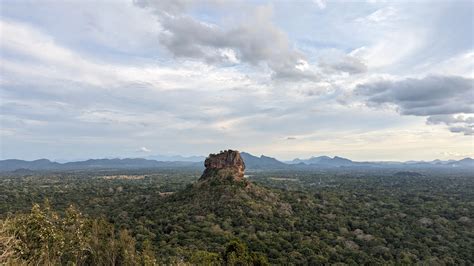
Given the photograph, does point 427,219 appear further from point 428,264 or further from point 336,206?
point 428,264

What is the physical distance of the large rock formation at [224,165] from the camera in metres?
92.8

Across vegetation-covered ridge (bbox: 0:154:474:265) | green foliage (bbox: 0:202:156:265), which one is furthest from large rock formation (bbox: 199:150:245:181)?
green foliage (bbox: 0:202:156:265)

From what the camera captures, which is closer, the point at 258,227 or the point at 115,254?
the point at 115,254

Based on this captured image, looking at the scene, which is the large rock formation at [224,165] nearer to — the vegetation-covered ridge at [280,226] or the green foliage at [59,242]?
the vegetation-covered ridge at [280,226]

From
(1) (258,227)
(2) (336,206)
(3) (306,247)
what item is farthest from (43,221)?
(2) (336,206)

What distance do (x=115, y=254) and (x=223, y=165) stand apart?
6563 cm

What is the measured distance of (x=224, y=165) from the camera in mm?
96875

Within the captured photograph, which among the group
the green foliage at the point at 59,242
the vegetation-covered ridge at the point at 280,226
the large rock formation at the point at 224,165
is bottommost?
the vegetation-covered ridge at the point at 280,226

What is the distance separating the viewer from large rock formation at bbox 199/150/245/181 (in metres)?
92.8

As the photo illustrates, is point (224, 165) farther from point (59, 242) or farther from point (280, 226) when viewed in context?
point (59, 242)

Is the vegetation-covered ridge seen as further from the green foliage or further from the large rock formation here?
the green foliage

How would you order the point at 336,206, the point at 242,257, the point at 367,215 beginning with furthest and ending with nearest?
1. the point at 336,206
2. the point at 367,215
3. the point at 242,257

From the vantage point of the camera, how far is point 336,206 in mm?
96062

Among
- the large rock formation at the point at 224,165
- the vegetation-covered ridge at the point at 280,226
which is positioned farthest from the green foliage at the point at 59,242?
the large rock formation at the point at 224,165
